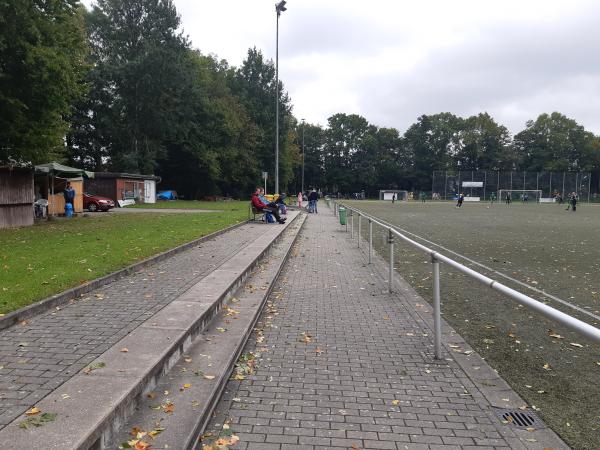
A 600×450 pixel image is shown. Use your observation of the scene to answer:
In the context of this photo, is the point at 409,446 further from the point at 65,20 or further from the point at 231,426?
the point at 65,20

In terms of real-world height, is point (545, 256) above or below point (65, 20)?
below

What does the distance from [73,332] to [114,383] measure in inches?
67.3

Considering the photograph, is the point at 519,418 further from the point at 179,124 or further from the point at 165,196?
the point at 165,196

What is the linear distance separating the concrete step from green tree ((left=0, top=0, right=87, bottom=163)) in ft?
46.6

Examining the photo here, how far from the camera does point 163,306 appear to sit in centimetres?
608

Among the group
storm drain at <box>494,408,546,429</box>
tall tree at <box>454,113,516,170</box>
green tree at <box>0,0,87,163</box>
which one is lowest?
storm drain at <box>494,408,546,429</box>

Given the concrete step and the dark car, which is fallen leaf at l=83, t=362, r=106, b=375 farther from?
the dark car

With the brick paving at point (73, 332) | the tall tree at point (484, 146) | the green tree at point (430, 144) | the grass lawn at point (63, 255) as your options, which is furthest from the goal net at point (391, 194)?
the brick paving at point (73, 332)

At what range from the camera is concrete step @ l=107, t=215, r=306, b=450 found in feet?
10.2

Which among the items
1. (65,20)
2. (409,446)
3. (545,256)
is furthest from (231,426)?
(65,20)

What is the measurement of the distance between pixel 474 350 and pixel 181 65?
45287mm

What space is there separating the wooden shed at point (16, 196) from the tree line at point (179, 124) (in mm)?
789

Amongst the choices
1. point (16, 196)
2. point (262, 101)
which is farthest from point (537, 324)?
point (262, 101)

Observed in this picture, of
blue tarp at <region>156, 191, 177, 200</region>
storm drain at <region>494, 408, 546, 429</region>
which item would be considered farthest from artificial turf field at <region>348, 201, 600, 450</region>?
blue tarp at <region>156, 191, 177, 200</region>
